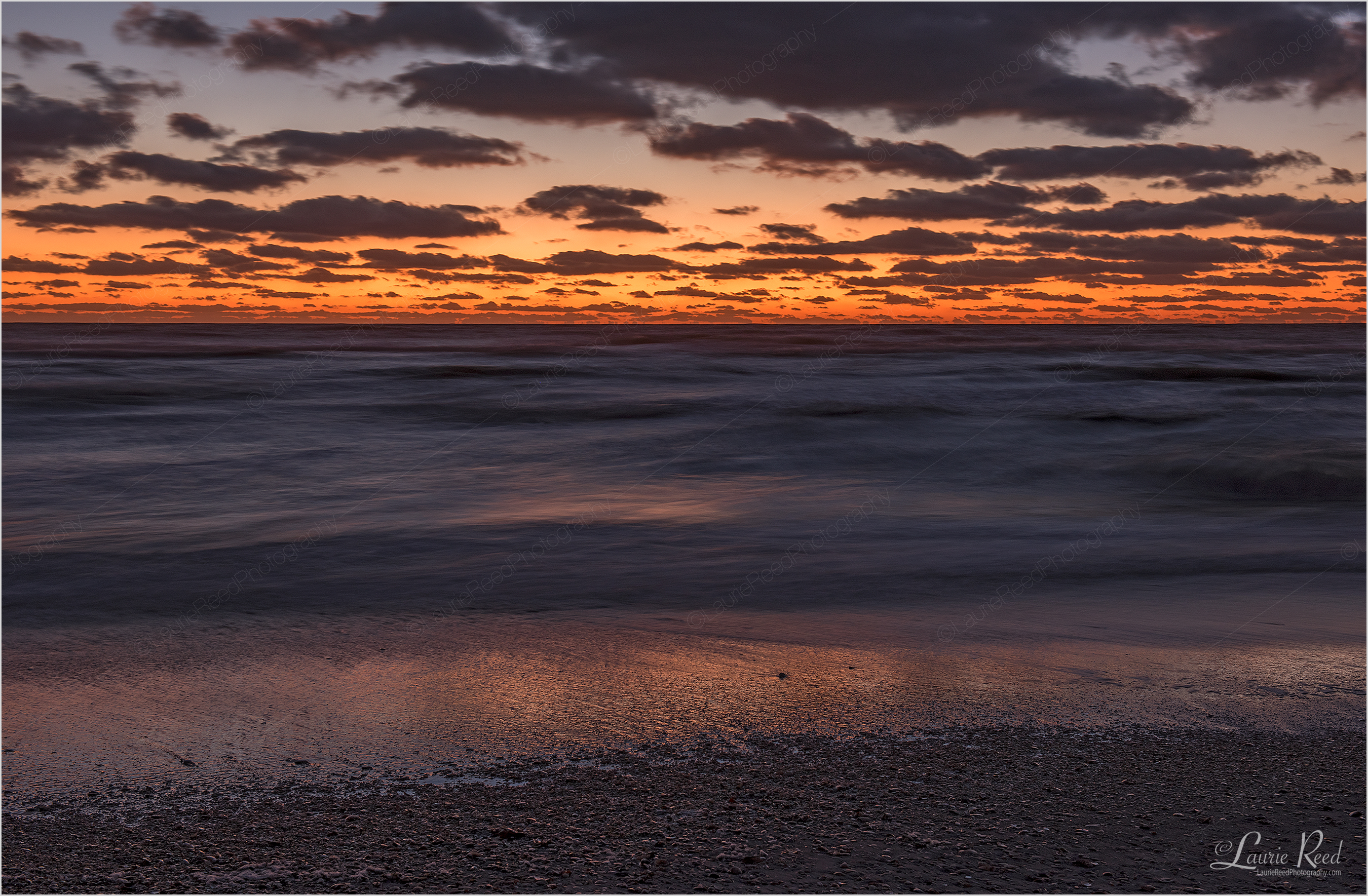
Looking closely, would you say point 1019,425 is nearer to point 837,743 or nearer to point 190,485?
point 190,485

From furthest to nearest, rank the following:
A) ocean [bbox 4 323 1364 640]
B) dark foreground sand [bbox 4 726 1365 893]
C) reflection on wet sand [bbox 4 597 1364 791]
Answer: ocean [bbox 4 323 1364 640], reflection on wet sand [bbox 4 597 1364 791], dark foreground sand [bbox 4 726 1365 893]

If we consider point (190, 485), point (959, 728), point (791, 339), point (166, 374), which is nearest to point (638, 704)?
point (959, 728)

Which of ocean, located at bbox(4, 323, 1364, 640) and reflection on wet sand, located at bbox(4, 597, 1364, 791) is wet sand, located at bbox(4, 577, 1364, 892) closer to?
reflection on wet sand, located at bbox(4, 597, 1364, 791)

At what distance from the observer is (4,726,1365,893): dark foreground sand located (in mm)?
2434

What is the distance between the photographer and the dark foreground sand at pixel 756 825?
2.43 m

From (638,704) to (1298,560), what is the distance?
542 centimetres

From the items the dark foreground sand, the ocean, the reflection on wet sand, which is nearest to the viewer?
the dark foreground sand
